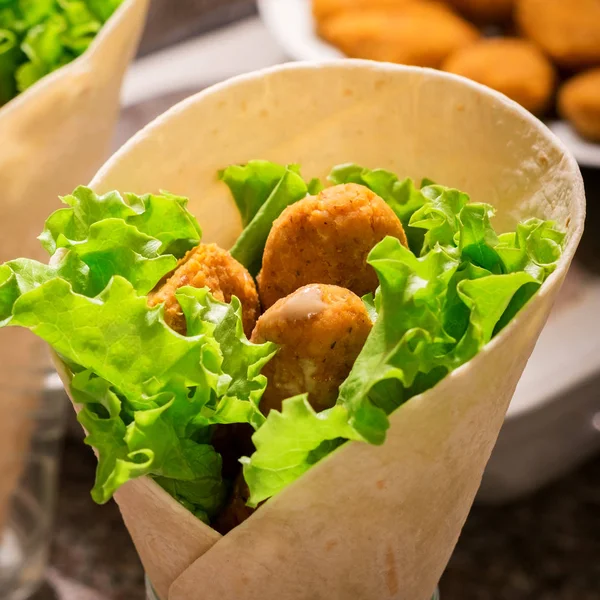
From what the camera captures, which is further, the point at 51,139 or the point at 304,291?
the point at 51,139

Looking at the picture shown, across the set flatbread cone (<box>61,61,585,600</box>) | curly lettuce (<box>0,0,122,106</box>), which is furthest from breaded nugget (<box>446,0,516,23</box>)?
flatbread cone (<box>61,61,585,600</box>)

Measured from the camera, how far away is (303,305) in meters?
0.47

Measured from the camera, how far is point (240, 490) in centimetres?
48

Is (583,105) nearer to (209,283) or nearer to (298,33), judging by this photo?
(298,33)

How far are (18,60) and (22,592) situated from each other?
0.68 meters

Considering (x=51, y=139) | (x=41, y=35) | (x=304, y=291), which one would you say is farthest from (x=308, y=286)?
(x=41, y=35)

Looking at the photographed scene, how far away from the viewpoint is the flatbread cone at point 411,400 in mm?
416

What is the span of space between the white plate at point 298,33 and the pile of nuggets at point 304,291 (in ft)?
2.53

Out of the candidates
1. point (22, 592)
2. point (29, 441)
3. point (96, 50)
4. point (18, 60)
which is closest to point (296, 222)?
point (96, 50)

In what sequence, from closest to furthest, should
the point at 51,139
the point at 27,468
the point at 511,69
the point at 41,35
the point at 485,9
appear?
1. the point at 51,139
2. the point at 41,35
3. the point at 27,468
4. the point at 511,69
5. the point at 485,9

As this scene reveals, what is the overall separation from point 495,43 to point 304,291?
1.03 meters

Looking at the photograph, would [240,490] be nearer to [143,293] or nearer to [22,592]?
[143,293]

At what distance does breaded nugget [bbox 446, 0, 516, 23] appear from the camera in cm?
145

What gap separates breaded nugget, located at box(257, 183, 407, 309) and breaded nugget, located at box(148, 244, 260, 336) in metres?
0.02
